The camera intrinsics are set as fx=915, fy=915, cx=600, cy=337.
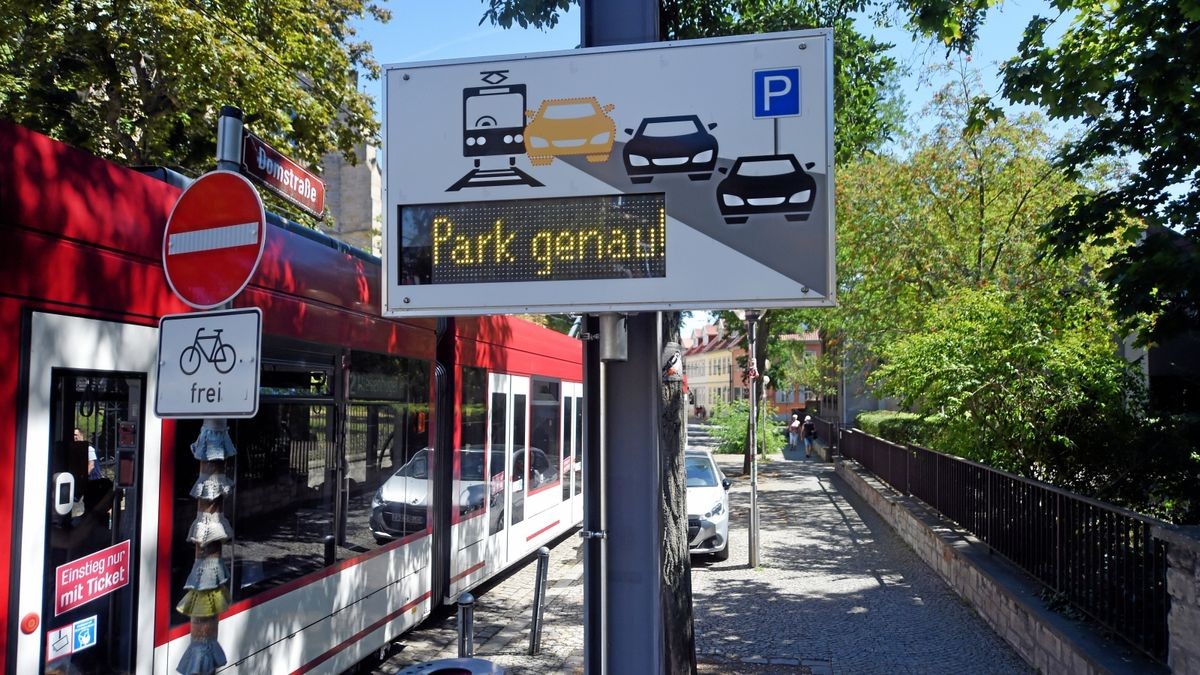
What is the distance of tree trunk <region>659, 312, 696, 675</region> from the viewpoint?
20.6ft

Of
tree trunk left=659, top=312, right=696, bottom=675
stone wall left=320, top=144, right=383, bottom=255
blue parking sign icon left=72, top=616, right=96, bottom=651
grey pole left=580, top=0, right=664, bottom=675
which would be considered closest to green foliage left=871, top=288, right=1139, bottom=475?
tree trunk left=659, top=312, right=696, bottom=675

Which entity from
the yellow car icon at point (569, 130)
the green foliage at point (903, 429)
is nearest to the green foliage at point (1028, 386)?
the green foliage at point (903, 429)

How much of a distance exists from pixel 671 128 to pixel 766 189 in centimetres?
45

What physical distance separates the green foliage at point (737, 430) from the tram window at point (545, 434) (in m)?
20.2

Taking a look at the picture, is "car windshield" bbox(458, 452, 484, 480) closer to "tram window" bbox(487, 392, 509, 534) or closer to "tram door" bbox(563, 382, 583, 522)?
"tram window" bbox(487, 392, 509, 534)

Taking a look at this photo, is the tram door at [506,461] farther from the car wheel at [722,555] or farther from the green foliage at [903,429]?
the green foliage at [903,429]

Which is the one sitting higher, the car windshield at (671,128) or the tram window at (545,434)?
the car windshield at (671,128)

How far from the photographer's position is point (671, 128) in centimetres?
357

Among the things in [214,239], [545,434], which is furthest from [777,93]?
[545,434]

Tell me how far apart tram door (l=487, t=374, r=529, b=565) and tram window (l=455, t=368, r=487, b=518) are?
0.73 ft

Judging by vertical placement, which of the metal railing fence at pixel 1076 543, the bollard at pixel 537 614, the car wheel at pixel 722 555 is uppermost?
the metal railing fence at pixel 1076 543

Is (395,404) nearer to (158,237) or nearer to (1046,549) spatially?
(158,237)

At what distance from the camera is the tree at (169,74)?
1045cm

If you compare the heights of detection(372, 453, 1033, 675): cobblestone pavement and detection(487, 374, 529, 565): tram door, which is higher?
detection(487, 374, 529, 565): tram door
